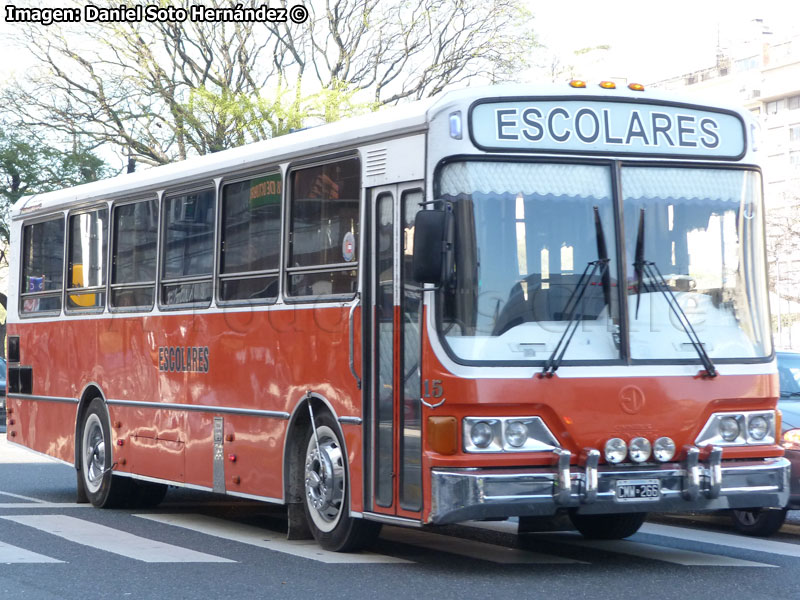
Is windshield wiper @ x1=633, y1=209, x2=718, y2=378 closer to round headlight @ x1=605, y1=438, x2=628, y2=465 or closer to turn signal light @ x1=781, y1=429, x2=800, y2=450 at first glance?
round headlight @ x1=605, y1=438, x2=628, y2=465

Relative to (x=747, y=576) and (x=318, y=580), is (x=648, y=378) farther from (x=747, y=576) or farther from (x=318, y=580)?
(x=318, y=580)

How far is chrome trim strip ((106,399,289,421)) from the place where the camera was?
34.3ft

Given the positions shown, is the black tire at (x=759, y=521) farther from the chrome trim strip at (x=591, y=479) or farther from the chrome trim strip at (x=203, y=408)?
the chrome trim strip at (x=203, y=408)

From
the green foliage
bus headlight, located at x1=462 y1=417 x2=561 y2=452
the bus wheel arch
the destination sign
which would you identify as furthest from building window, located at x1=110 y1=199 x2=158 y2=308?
the green foliage

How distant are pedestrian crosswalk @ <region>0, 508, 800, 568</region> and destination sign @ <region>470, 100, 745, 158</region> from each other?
2738 mm

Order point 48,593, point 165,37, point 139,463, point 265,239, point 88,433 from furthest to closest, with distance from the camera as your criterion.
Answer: point 165,37 → point 88,433 → point 139,463 → point 265,239 → point 48,593

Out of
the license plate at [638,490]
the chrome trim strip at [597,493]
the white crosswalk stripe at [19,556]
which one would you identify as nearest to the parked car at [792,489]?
the chrome trim strip at [597,493]

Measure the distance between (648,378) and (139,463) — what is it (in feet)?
18.5

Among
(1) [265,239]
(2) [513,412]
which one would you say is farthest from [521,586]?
(1) [265,239]

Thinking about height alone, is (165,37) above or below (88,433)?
above

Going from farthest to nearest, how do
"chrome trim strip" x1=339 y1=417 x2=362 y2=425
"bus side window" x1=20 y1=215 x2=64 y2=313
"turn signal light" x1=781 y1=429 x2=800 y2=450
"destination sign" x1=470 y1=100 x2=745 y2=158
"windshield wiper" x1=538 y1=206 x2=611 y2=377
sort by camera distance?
"bus side window" x1=20 y1=215 x2=64 y2=313 → "turn signal light" x1=781 y1=429 x2=800 y2=450 → "chrome trim strip" x1=339 y1=417 x2=362 y2=425 → "destination sign" x1=470 y1=100 x2=745 y2=158 → "windshield wiper" x1=538 y1=206 x2=611 y2=377

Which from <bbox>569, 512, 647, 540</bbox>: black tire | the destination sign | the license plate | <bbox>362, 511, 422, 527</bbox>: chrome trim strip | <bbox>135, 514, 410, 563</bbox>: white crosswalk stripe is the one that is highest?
the destination sign

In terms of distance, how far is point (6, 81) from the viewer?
113 feet

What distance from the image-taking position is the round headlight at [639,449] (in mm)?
8555
